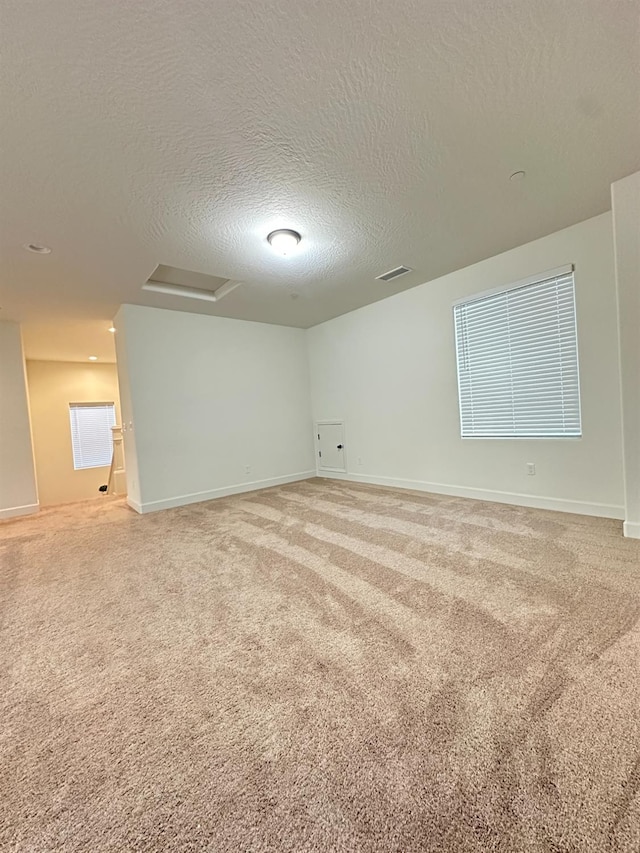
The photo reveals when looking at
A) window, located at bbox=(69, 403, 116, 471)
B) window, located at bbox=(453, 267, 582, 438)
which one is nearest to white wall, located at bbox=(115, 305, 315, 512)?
window, located at bbox=(453, 267, 582, 438)

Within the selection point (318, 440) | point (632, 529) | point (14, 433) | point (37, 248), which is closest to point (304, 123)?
point (37, 248)

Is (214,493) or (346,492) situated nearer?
(346,492)

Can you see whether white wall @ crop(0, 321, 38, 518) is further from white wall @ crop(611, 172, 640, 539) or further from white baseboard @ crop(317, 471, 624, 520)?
white wall @ crop(611, 172, 640, 539)

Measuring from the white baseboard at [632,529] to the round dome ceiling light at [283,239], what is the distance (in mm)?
3460

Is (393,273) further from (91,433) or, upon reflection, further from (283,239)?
(91,433)

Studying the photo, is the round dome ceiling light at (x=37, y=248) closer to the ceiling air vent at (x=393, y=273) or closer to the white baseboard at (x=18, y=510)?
the ceiling air vent at (x=393, y=273)

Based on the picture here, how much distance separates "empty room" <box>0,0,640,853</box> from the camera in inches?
39.7

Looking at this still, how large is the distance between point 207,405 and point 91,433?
4.59 metres

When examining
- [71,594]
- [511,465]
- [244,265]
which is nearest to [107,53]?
[244,265]

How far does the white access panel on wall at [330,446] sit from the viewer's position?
221 inches

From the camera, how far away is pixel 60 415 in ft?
23.9

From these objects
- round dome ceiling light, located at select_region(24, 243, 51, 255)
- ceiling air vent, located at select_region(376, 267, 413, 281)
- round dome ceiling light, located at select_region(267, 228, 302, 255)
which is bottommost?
round dome ceiling light, located at select_region(267, 228, 302, 255)

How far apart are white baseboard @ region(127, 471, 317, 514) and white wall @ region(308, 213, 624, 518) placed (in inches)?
39.4

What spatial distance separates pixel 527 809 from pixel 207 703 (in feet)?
3.46
